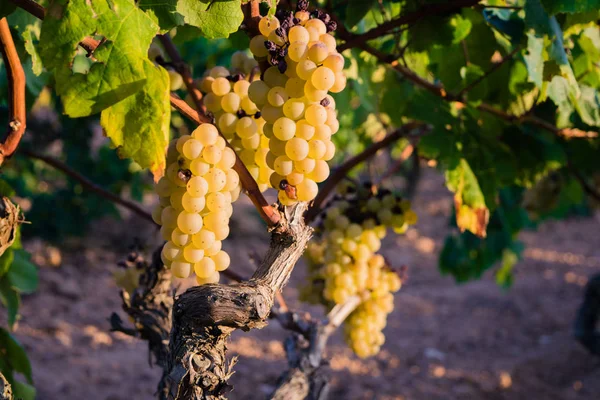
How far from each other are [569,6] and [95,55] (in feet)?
2.77

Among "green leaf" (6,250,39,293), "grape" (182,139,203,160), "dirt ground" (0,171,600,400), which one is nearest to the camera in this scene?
"grape" (182,139,203,160)

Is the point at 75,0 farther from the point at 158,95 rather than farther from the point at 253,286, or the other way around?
the point at 253,286

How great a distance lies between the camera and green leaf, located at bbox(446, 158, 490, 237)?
1.62m

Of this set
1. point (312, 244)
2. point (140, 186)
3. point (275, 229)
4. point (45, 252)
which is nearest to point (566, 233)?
point (140, 186)

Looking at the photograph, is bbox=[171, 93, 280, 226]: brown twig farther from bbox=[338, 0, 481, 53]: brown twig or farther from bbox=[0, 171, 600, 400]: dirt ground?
bbox=[0, 171, 600, 400]: dirt ground

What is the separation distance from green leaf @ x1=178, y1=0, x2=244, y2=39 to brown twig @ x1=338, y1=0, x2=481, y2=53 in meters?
0.48

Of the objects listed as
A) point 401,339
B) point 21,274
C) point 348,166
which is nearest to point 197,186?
point 348,166

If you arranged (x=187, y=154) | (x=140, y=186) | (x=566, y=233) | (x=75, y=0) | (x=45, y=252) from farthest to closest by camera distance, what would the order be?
1. (x=566, y=233)
2. (x=45, y=252)
3. (x=140, y=186)
4. (x=187, y=154)
5. (x=75, y=0)

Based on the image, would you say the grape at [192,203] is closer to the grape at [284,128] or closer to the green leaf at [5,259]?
the grape at [284,128]

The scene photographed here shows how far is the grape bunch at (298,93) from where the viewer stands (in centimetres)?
95

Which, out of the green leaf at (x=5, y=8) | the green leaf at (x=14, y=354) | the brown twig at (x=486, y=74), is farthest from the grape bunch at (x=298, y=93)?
the green leaf at (x=14, y=354)

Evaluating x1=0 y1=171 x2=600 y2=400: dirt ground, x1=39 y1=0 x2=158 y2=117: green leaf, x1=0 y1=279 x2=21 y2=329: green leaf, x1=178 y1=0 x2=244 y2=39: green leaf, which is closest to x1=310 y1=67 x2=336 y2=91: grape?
x1=178 y1=0 x2=244 y2=39: green leaf

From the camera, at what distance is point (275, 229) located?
1021 mm

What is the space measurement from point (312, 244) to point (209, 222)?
101cm
